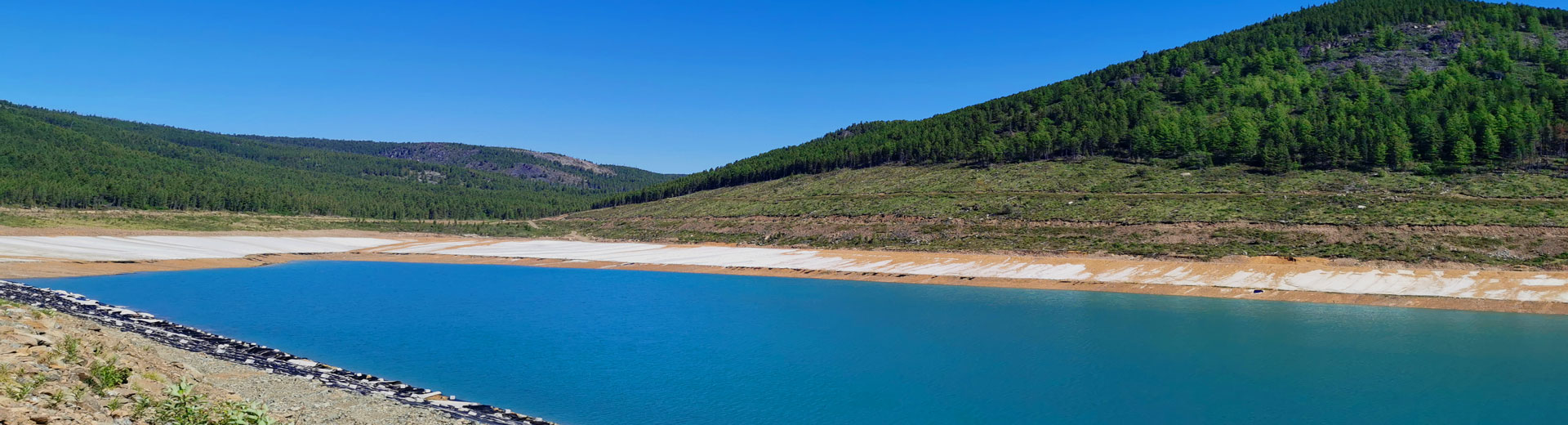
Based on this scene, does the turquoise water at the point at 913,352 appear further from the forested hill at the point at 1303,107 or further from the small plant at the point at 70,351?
the forested hill at the point at 1303,107

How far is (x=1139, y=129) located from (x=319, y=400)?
10387 centimetres

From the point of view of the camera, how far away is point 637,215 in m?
123

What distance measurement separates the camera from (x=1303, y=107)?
362 feet

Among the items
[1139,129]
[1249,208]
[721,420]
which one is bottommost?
[721,420]

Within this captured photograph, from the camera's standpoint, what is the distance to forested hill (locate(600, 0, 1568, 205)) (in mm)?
83875

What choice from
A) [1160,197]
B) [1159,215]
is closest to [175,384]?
[1159,215]

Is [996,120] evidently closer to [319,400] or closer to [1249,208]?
[1249,208]

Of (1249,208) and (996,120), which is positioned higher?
(996,120)

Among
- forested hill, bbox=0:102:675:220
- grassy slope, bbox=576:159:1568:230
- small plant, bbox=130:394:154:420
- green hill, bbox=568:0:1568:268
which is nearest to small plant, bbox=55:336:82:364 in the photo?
small plant, bbox=130:394:154:420

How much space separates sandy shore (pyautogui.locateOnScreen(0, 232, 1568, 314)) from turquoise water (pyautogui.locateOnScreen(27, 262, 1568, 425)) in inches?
133

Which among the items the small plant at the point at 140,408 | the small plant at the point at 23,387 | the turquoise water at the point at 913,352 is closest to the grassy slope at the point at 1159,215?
the turquoise water at the point at 913,352

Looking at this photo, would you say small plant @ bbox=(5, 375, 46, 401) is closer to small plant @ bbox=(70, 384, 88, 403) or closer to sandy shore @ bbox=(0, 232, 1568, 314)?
small plant @ bbox=(70, 384, 88, 403)

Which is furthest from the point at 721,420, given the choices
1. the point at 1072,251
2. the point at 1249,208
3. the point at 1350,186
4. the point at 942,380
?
the point at 1350,186

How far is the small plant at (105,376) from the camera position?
48.4 feet
